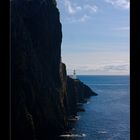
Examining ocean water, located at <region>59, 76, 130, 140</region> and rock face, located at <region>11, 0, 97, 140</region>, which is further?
ocean water, located at <region>59, 76, 130, 140</region>

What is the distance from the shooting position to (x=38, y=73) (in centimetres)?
1551

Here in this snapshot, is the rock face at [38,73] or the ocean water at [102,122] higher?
the rock face at [38,73]

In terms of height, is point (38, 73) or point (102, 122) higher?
point (38, 73)

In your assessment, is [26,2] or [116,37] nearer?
[26,2]

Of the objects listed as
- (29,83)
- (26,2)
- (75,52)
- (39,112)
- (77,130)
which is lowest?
(77,130)

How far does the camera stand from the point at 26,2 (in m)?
17.0

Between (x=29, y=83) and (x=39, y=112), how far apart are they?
148 centimetres

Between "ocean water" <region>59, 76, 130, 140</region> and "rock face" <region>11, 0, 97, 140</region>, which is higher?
"rock face" <region>11, 0, 97, 140</region>

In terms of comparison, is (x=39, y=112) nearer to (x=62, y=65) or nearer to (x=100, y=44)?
(x=62, y=65)

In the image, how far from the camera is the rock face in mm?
13562

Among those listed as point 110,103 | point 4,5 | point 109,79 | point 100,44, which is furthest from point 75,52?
point 4,5

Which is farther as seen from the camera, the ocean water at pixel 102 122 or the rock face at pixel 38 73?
the ocean water at pixel 102 122

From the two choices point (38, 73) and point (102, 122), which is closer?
point (38, 73)

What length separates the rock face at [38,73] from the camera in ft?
44.5
